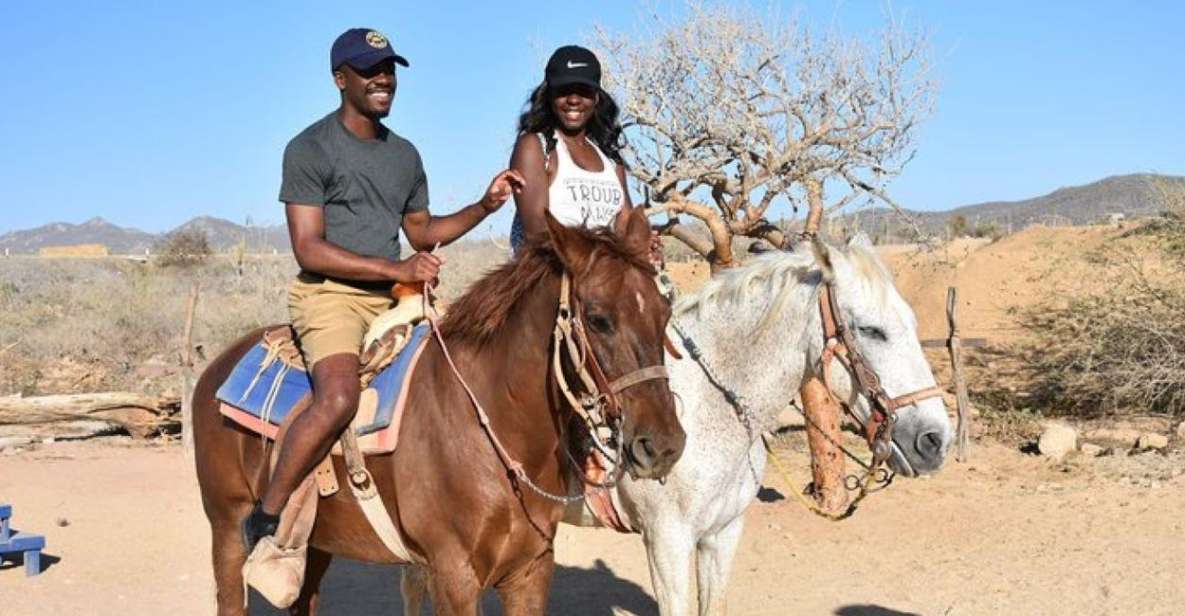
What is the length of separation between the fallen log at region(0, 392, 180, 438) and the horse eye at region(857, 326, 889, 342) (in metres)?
10.7

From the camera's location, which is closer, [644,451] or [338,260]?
[644,451]

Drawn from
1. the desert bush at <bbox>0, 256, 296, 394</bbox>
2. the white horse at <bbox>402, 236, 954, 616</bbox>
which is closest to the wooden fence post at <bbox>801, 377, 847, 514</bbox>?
the white horse at <bbox>402, 236, 954, 616</bbox>

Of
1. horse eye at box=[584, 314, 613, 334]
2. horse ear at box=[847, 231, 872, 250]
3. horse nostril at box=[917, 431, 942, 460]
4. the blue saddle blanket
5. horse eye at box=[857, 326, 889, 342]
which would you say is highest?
horse ear at box=[847, 231, 872, 250]

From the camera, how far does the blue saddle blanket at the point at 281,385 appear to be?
12.7 feet

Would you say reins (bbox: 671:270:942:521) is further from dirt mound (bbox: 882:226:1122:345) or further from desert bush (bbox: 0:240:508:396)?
dirt mound (bbox: 882:226:1122:345)

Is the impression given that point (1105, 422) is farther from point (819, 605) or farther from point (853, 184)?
point (819, 605)

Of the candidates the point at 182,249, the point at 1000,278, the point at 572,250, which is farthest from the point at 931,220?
the point at 572,250

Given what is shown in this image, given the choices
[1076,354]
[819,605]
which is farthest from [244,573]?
[1076,354]

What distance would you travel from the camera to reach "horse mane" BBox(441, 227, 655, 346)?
3412 millimetres

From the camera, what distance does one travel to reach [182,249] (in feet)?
123

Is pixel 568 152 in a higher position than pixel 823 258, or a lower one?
higher

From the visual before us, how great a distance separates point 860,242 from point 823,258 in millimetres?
379

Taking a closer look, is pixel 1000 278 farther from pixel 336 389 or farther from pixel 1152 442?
pixel 336 389

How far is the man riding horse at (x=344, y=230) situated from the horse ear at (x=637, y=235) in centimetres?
82
